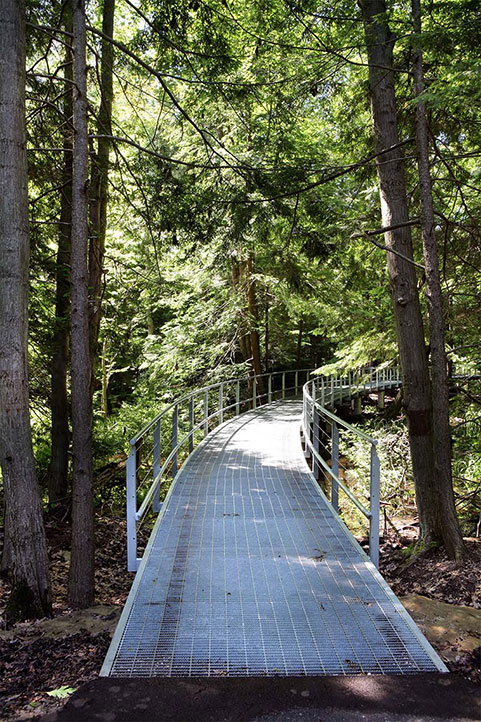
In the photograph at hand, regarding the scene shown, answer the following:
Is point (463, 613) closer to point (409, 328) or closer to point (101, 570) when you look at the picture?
point (409, 328)

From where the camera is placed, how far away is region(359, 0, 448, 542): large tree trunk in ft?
22.9

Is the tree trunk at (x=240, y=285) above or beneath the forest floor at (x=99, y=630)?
above

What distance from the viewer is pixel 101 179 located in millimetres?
7844

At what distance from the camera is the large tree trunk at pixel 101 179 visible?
305 inches

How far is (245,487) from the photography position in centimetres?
788

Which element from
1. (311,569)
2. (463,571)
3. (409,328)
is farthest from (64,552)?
(409,328)

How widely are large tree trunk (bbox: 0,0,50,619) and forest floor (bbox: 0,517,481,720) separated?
0.45 m

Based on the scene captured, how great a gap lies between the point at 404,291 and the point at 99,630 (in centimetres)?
529

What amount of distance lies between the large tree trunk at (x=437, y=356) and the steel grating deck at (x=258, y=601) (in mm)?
1307

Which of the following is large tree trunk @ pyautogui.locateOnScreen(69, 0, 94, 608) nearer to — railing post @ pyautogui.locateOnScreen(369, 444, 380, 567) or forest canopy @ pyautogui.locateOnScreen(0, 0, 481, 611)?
forest canopy @ pyautogui.locateOnScreen(0, 0, 481, 611)

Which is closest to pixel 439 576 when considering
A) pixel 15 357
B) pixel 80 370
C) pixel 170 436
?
pixel 80 370

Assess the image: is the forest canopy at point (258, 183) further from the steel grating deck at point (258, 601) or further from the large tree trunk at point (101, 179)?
the steel grating deck at point (258, 601)

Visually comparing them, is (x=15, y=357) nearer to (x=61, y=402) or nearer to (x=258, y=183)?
(x=61, y=402)

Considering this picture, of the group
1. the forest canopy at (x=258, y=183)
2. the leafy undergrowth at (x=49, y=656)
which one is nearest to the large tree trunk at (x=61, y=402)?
the forest canopy at (x=258, y=183)
